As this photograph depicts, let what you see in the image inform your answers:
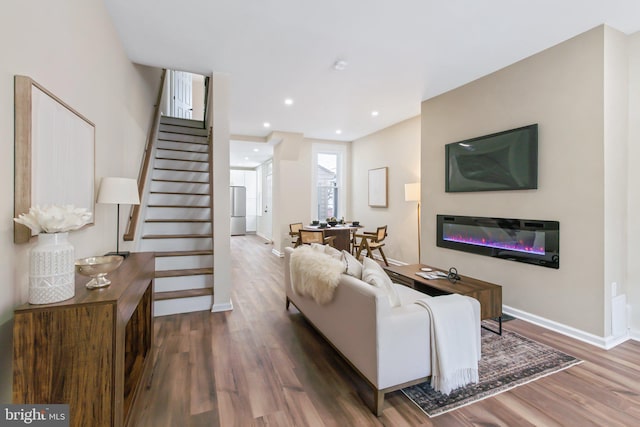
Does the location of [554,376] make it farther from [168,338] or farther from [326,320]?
[168,338]

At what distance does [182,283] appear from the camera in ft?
11.4

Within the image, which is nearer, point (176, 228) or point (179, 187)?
point (176, 228)

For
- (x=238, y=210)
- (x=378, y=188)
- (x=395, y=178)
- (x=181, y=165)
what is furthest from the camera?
(x=238, y=210)

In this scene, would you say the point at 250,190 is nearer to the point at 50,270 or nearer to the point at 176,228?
the point at 176,228

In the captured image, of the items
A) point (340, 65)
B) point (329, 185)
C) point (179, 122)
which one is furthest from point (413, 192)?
point (179, 122)

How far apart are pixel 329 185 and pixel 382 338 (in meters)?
6.07

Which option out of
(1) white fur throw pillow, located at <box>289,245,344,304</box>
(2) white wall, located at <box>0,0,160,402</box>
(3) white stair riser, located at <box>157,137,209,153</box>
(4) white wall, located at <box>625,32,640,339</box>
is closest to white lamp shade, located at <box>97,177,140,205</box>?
(2) white wall, located at <box>0,0,160,402</box>

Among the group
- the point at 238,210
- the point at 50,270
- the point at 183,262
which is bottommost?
the point at 183,262

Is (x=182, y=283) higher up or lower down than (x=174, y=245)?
lower down

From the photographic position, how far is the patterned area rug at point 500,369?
6.12 ft

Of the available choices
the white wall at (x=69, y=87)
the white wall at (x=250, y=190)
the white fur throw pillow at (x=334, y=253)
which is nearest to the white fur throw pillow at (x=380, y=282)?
the white fur throw pillow at (x=334, y=253)

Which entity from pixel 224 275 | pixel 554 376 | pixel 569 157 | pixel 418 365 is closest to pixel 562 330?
pixel 554 376

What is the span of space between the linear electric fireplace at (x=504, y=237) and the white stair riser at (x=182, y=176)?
3769 millimetres

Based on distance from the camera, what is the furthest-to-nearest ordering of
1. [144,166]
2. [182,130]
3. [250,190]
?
[250,190] < [182,130] < [144,166]
